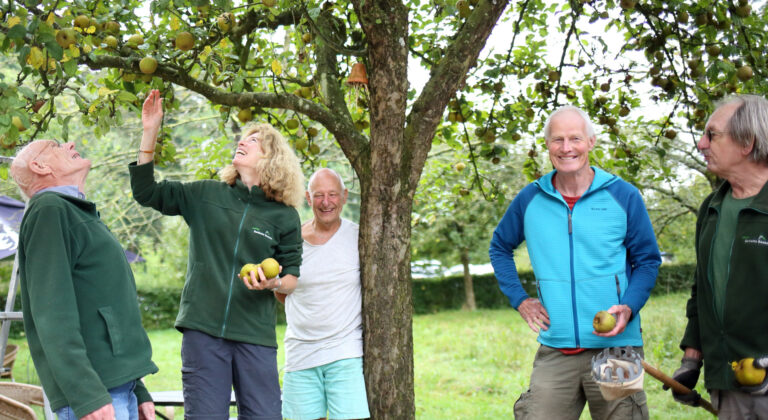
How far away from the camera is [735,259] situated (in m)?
2.37

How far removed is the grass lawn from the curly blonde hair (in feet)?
8.87

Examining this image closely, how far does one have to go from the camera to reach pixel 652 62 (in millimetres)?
4762

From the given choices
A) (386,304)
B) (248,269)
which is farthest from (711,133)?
(248,269)

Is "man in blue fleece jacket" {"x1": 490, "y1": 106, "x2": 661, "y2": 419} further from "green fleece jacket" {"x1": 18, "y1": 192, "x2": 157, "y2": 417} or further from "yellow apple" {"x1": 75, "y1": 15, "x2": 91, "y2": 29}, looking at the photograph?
"yellow apple" {"x1": 75, "y1": 15, "x2": 91, "y2": 29}

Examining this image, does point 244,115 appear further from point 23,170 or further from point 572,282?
point 572,282

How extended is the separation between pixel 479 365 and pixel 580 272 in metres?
7.75

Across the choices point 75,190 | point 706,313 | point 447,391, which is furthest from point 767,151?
point 447,391

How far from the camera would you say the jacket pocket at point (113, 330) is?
7.34 feet

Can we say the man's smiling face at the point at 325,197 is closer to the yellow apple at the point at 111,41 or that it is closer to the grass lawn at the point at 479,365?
the yellow apple at the point at 111,41

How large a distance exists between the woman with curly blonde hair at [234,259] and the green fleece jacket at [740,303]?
1.67 metres

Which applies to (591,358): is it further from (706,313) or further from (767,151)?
(767,151)

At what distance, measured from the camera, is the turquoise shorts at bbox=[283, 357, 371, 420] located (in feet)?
11.0

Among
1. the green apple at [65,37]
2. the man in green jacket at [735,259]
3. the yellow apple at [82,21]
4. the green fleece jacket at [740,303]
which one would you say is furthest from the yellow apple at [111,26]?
the green fleece jacket at [740,303]

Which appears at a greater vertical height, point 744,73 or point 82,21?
point 82,21
